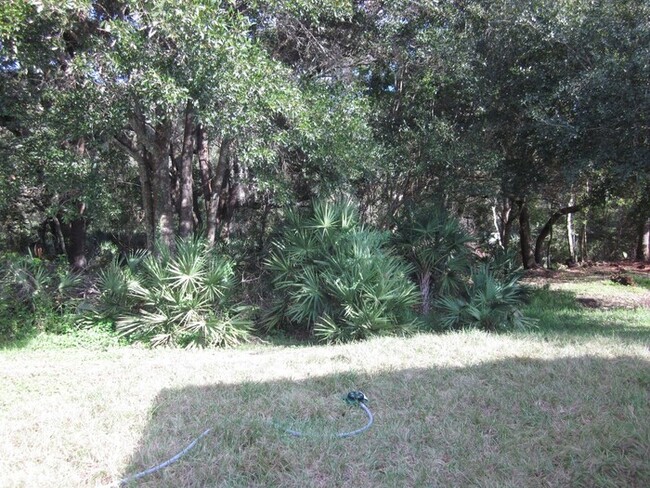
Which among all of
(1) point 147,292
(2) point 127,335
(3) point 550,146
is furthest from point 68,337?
(3) point 550,146

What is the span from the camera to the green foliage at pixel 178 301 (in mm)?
8031

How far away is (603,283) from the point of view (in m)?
14.8

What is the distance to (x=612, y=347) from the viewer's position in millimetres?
5930

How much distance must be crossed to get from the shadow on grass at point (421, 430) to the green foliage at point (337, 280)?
102 inches

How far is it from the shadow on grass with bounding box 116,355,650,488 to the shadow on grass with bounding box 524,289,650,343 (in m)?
3.39

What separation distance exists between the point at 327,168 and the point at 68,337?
5.41 metres

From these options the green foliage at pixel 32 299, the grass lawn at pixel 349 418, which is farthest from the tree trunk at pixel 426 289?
the green foliage at pixel 32 299

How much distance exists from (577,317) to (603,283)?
5761 mm

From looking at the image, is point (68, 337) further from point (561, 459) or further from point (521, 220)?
point (521, 220)

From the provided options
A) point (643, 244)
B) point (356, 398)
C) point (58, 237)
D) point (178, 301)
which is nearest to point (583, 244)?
point (643, 244)

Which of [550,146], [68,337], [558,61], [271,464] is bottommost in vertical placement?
[68,337]

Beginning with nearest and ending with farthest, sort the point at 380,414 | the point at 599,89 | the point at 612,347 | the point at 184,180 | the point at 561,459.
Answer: the point at 561,459 < the point at 380,414 < the point at 612,347 < the point at 599,89 < the point at 184,180

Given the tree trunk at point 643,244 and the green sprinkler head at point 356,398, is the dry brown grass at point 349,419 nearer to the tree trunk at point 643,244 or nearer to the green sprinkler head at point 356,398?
the green sprinkler head at point 356,398

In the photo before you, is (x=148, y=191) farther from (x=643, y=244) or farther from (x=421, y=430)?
(x=643, y=244)
